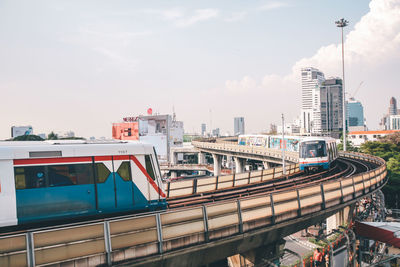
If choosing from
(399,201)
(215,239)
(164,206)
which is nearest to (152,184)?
(164,206)

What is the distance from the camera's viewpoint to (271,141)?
6662cm

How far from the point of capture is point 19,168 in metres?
11.1

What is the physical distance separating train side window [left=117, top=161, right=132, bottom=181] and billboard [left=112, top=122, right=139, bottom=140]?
108121mm

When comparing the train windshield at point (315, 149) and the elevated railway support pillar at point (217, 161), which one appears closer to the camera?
the train windshield at point (315, 149)

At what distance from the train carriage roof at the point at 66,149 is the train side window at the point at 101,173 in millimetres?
480

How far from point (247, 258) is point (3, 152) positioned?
37.2ft

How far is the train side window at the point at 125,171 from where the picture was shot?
13.0 m

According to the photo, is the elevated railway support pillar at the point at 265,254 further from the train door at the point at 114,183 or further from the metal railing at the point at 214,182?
the metal railing at the point at 214,182

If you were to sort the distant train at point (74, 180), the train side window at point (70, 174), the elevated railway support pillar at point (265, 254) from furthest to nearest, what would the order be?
1. the elevated railway support pillar at point (265, 254)
2. the train side window at point (70, 174)
3. the distant train at point (74, 180)

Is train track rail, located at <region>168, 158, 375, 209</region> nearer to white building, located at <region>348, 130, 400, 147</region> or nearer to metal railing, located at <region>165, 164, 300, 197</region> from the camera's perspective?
metal railing, located at <region>165, 164, 300, 197</region>

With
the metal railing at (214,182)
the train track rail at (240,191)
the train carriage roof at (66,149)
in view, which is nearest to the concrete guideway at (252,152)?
the train track rail at (240,191)

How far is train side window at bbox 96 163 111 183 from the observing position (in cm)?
1247

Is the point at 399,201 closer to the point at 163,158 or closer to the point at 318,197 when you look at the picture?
the point at 318,197

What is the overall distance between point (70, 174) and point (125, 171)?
2.16 metres
